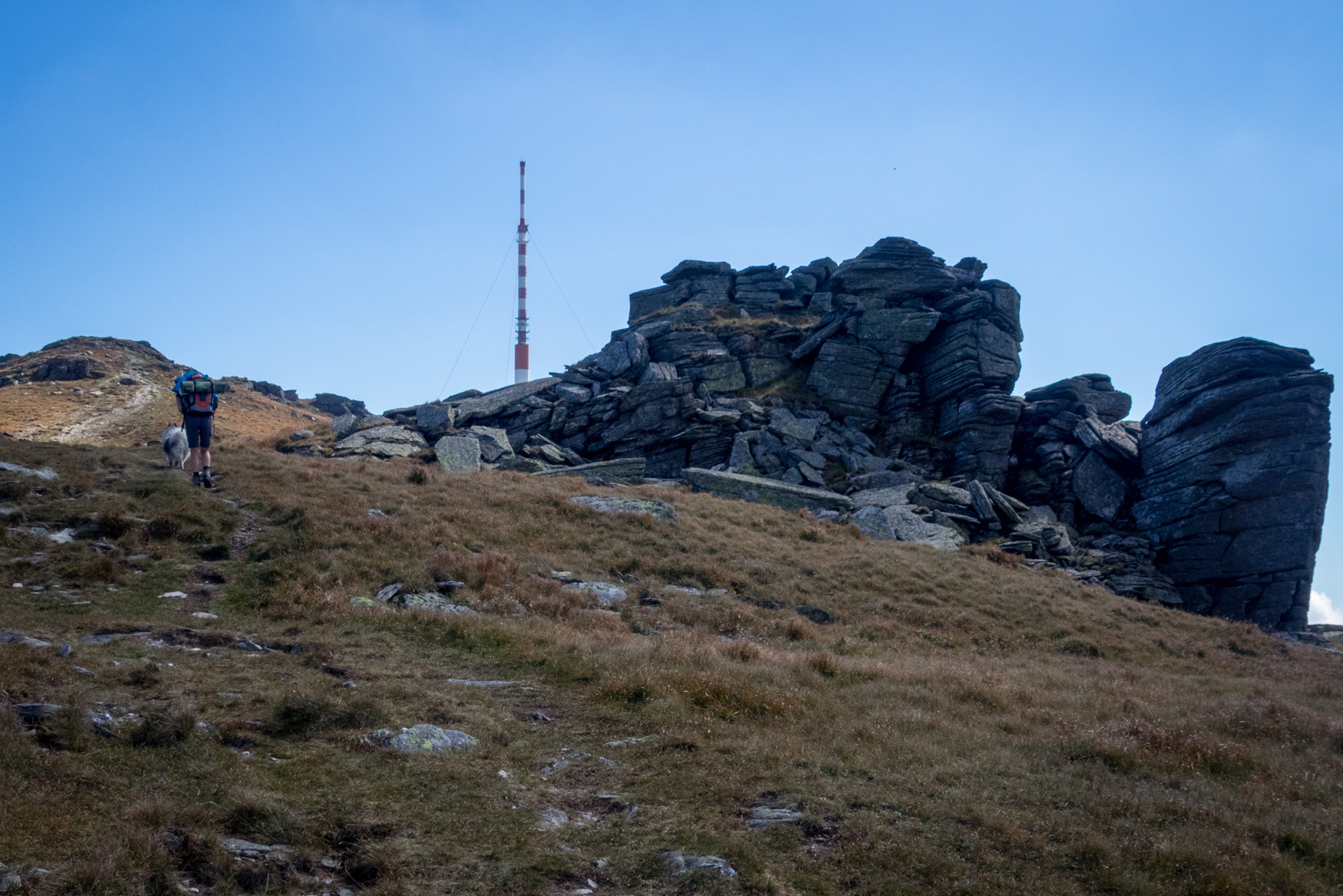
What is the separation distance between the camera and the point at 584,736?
402 inches

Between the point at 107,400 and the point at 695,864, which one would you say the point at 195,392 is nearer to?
the point at 695,864

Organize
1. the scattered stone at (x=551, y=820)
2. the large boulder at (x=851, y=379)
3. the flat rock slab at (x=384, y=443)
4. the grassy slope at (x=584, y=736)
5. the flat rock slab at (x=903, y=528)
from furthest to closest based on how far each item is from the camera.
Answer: the large boulder at (x=851, y=379), the flat rock slab at (x=384, y=443), the flat rock slab at (x=903, y=528), the scattered stone at (x=551, y=820), the grassy slope at (x=584, y=736)

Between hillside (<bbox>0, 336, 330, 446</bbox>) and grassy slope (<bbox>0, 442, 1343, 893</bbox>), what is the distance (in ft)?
106

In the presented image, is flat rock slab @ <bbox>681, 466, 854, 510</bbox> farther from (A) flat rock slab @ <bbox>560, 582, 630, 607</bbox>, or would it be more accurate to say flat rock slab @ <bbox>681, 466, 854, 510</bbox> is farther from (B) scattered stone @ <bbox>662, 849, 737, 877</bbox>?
(B) scattered stone @ <bbox>662, 849, 737, 877</bbox>

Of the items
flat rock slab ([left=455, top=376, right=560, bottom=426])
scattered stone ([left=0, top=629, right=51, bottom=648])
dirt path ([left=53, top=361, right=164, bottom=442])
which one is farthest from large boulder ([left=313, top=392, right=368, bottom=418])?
scattered stone ([left=0, top=629, right=51, bottom=648])

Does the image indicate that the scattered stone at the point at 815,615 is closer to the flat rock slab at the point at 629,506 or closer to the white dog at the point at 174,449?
the flat rock slab at the point at 629,506

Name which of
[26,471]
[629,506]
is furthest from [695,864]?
[629,506]

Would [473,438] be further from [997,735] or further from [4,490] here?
[997,735]

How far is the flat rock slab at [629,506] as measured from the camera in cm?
2773

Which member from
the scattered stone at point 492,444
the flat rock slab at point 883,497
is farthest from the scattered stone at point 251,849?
the scattered stone at point 492,444

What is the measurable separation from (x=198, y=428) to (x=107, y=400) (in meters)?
48.7

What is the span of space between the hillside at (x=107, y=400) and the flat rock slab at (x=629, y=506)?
87.7 ft

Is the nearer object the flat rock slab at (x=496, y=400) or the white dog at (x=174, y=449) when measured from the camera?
the white dog at (x=174, y=449)

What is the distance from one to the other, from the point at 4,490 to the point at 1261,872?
75.5ft
